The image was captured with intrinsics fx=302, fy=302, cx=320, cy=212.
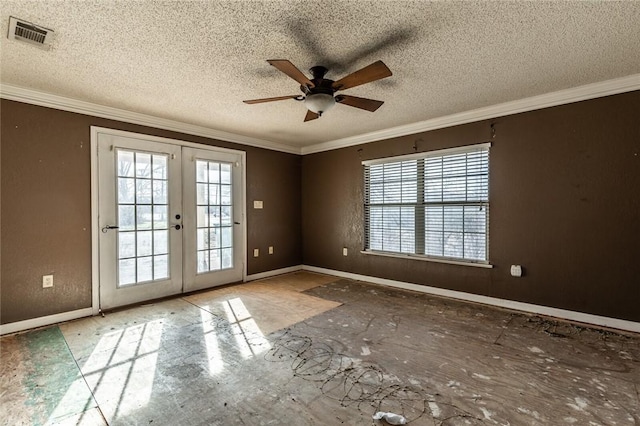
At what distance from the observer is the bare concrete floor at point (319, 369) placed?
5.81 ft

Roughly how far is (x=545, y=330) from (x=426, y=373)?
156 centimetres

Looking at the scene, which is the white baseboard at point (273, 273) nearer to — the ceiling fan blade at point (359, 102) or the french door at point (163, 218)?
the french door at point (163, 218)

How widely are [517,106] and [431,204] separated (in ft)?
4.88

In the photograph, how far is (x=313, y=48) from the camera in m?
2.26

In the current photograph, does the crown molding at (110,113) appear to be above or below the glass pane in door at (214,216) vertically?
above

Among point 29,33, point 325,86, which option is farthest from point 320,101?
point 29,33

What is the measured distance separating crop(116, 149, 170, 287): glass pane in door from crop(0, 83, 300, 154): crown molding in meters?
0.41

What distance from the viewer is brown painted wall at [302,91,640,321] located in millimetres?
2900

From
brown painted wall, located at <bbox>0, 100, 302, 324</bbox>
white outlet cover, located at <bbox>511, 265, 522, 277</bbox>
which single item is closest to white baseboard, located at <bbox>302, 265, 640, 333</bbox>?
white outlet cover, located at <bbox>511, 265, 522, 277</bbox>

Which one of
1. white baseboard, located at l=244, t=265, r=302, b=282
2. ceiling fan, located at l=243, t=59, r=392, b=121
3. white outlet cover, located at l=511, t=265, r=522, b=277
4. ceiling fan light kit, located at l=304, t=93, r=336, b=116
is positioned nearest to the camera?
ceiling fan, located at l=243, t=59, r=392, b=121

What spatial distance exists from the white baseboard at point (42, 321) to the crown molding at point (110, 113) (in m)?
2.20

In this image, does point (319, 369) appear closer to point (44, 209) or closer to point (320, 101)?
point (320, 101)

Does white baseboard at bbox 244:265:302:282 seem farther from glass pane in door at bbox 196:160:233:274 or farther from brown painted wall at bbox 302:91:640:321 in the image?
brown painted wall at bbox 302:91:640:321

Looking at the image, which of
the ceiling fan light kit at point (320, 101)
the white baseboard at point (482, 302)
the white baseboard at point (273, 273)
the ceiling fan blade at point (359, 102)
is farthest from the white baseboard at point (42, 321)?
the ceiling fan blade at point (359, 102)
